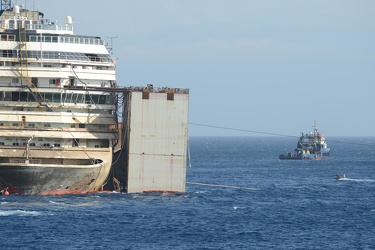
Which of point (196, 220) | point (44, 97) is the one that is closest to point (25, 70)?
point (44, 97)

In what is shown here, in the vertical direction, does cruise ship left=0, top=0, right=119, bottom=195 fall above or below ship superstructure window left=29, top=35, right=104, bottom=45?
below

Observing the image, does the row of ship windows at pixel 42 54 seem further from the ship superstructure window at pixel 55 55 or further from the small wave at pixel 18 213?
the small wave at pixel 18 213

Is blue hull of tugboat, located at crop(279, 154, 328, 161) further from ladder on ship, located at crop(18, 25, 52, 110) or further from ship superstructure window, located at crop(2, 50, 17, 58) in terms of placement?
ship superstructure window, located at crop(2, 50, 17, 58)

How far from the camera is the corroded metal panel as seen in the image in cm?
8706

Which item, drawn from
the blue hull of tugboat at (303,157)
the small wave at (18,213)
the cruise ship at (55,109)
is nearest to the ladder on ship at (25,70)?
the cruise ship at (55,109)

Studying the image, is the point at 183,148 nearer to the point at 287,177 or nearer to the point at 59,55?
the point at 59,55

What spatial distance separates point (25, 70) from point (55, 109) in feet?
14.2

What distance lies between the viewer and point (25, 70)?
3440 inches

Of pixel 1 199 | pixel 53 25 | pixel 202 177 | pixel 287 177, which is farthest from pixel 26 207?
pixel 287 177

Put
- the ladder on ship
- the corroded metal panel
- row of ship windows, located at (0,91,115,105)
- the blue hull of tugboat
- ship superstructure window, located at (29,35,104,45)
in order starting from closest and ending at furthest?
the ladder on ship → the corroded metal panel → row of ship windows, located at (0,91,115,105) → ship superstructure window, located at (29,35,104,45) → the blue hull of tugboat

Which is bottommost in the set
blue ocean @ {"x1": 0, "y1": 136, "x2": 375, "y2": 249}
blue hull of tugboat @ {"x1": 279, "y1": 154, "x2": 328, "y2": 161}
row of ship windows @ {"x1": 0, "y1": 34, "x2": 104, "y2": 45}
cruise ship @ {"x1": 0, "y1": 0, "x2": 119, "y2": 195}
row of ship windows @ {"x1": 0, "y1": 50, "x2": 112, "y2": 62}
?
blue ocean @ {"x1": 0, "y1": 136, "x2": 375, "y2": 249}

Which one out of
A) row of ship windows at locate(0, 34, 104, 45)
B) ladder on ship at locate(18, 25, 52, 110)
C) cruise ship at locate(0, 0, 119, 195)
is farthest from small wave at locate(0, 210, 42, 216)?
row of ship windows at locate(0, 34, 104, 45)

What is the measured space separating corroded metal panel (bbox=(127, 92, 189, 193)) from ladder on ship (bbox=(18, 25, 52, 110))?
26.0 feet

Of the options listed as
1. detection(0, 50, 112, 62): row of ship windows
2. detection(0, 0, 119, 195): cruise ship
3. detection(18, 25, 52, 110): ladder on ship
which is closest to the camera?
detection(0, 0, 119, 195): cruise ship
